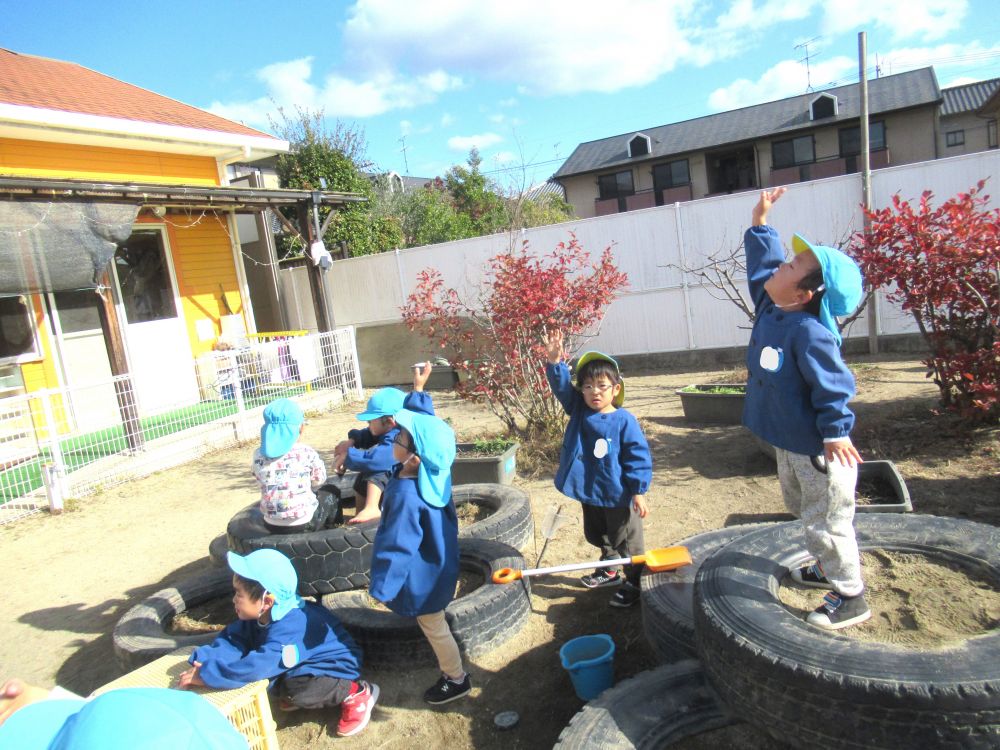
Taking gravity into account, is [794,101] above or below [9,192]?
above

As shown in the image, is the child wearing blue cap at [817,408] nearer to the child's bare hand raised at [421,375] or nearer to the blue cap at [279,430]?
the child's bare hand raised at [421,375]

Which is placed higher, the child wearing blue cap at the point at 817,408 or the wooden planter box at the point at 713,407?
the child wearing blue cap at the point at 817,408

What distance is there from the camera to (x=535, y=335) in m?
6.68

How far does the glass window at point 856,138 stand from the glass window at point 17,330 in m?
32.0

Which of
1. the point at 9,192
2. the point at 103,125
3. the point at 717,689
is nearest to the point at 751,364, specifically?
the point at 717,689

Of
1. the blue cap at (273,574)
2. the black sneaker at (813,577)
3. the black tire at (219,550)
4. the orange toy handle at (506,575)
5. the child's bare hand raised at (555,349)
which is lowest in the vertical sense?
the black tire at (219,550)

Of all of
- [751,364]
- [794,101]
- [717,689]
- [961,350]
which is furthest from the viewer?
Answer: [794,101]

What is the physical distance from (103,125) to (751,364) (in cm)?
1055

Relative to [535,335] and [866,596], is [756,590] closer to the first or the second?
[866,596]

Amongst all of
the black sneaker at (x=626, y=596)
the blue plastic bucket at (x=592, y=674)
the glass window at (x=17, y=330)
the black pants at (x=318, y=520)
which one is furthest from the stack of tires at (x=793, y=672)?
the glass window at (x=17, y=330)

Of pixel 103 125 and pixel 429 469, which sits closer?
pixel 429 469

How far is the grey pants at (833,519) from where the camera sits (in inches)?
91.9

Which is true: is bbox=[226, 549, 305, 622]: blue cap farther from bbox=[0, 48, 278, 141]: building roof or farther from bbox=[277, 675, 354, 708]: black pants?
bbox=[0, 48, 278, 141]: building roof

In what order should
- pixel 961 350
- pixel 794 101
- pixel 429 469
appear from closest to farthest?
pixel 429 469
pixel 961 350
pixel 794 101
